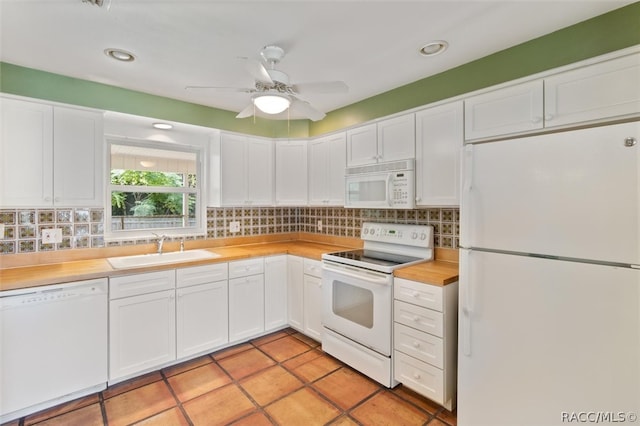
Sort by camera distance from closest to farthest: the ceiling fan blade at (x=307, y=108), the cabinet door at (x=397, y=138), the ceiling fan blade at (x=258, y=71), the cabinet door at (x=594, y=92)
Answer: the cabinet door at (x=594, y=92) < the ceiling fan blade at (x=258, y=71) < the ceiling fan blade at (x=307, y=108) < the cabinet door at (x=397, y=138)

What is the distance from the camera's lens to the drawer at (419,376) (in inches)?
78.4

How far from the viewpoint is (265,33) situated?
1.85 meters

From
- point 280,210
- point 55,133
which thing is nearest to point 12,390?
point 55,133

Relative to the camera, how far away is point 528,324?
148 centimetres

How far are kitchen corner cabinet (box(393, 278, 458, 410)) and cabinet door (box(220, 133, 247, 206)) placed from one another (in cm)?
203

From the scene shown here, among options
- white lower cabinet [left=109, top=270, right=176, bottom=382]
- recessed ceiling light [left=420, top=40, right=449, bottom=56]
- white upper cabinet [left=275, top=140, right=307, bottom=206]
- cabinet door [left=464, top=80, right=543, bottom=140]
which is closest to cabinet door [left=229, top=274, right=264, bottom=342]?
white lower cabinet [left=109, top=270, right=176, bottom=382]

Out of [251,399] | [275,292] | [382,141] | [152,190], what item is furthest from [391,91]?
[251,399]

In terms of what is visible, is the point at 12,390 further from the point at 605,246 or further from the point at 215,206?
the point at 605,246

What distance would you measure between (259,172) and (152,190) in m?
1.16

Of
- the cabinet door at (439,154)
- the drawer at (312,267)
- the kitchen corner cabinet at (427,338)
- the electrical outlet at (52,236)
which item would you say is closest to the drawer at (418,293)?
the kitchen corner cabinet at (427,338)

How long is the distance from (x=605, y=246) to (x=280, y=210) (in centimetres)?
333

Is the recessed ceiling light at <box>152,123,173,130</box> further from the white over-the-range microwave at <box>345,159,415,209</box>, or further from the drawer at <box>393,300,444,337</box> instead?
the drawer at <box>393,300,444,337</box>

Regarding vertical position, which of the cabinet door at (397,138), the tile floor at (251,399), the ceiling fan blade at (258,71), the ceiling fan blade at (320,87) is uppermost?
the ceiling fan blade at (258,71)

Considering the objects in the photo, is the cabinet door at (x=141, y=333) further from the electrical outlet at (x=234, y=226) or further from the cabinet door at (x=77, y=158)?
the electrical outlet at (x=234, y=226)
